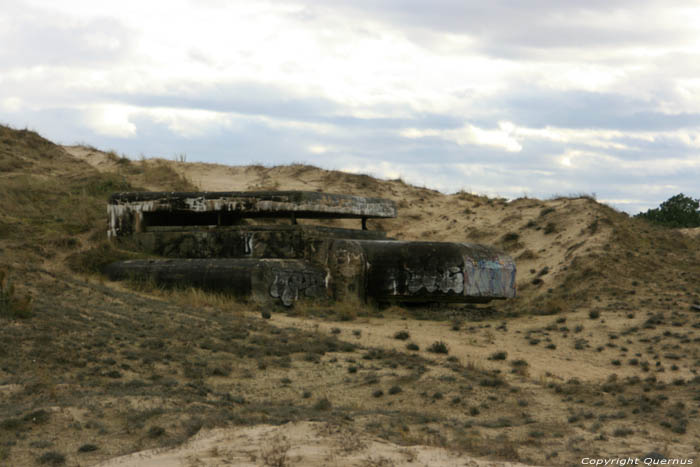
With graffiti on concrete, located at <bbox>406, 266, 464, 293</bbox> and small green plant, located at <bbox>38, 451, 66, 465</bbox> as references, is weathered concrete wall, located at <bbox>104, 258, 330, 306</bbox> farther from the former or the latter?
small green plant, located at <bbox>38, 451, 66, 465</bbox>

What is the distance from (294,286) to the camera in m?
12.4

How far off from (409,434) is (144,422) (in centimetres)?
207

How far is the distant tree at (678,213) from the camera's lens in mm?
22953

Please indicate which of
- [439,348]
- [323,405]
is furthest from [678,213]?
[323,405]

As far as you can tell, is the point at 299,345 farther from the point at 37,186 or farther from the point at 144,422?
the point at 37,186

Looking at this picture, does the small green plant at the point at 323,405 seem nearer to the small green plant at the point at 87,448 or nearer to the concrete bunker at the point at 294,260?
the small green plant at the point at 87,448

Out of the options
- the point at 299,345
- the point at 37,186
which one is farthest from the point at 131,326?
the point at 37,186

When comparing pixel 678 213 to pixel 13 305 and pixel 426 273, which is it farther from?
pixel 13 305

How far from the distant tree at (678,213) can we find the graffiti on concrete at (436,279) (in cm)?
1236

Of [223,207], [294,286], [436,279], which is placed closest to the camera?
[294,286]

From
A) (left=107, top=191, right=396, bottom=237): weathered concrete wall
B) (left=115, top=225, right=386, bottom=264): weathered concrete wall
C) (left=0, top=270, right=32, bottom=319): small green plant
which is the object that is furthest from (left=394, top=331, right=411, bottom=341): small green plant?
(left=0, top=270, right=32, bottom=319): small green plant

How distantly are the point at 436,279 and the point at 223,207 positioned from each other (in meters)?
3.99

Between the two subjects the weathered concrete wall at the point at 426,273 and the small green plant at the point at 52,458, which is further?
the weathered concrete wall at the point at 426,273

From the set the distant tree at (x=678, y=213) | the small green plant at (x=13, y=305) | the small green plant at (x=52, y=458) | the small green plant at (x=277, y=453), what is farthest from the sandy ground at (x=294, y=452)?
the distant tree at (x=678, y=213)
